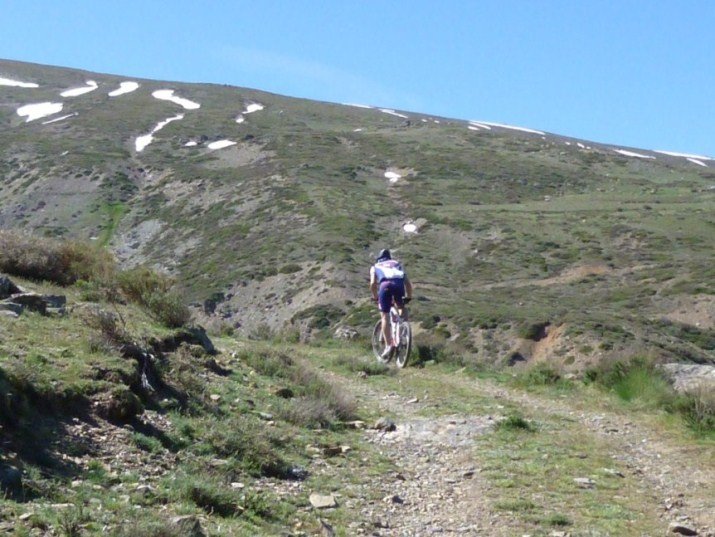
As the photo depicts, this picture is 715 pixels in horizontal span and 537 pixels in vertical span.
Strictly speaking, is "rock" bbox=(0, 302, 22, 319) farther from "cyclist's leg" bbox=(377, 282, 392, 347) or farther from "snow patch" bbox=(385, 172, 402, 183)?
"snow patch" bbox=(385, 172, 402, 183)

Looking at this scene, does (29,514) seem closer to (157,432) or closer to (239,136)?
(157,432)

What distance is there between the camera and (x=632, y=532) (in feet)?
19.6

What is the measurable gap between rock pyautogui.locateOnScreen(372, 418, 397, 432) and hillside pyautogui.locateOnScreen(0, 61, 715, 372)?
6.56 metres

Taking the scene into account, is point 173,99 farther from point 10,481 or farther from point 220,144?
point 10,481

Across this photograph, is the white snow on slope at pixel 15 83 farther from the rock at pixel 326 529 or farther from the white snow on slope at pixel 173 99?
the rock at pixel 326 529

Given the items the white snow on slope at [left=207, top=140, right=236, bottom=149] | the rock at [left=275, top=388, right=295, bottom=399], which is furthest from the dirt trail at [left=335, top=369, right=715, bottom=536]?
the white snow on slope at [left=207, top=140, right=236, bottom=149]

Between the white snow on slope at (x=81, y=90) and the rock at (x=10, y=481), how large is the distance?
99971 mm

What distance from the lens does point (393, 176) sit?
2670 inches

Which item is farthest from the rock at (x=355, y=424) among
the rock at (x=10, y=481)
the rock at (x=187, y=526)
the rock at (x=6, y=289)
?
the rock at (x=10, y=481)

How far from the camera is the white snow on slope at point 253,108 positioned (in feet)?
318

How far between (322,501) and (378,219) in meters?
46.5

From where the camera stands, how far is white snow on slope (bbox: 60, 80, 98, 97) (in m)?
99.9

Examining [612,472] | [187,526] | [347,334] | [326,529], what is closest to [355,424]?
[612,472]

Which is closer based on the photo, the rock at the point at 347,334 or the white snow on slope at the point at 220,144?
the rock at the point at 347,334
